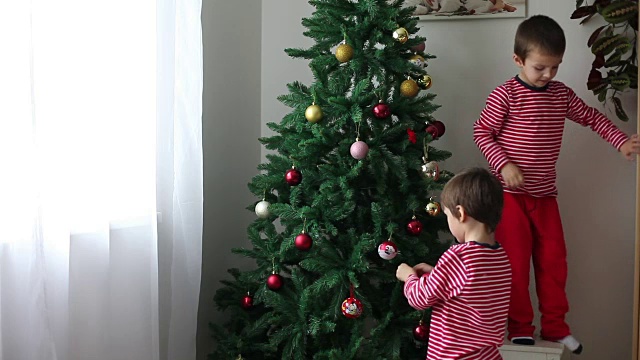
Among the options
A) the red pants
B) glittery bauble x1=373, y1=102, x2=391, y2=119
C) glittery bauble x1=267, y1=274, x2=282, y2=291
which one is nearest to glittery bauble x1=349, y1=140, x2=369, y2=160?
glittery bauble x1=373, y1=102, x2=391, y2=119

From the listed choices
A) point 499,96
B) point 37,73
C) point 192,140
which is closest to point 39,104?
point 37,73

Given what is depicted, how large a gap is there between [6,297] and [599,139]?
230 centimetres

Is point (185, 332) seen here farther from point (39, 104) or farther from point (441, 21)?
point (441, 21)

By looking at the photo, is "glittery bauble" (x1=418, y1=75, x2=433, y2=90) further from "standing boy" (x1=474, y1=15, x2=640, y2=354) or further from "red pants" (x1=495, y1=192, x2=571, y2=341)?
"red pants" (x1=495, y1=192, x2=571, y2=341)

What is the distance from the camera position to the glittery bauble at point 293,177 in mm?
2562

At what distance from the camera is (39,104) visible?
6.63 ft

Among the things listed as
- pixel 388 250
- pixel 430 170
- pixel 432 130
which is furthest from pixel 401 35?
pixel 388 250

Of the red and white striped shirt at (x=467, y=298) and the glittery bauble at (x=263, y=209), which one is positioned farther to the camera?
the glittery bauble at (x=263, y=209)

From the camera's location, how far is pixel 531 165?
108 inches

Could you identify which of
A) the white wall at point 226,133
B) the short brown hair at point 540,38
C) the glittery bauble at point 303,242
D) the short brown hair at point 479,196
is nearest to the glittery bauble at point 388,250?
the glittery bauble at point 303,242

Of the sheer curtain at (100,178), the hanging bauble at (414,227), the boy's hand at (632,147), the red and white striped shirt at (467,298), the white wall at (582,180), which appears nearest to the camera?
the sheer curtain at (100,178)

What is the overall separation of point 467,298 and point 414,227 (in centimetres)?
46

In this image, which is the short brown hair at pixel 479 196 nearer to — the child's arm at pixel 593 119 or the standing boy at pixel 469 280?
the standing boy at pixel 469 280

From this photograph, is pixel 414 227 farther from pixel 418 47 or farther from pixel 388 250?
pixel 418 47
